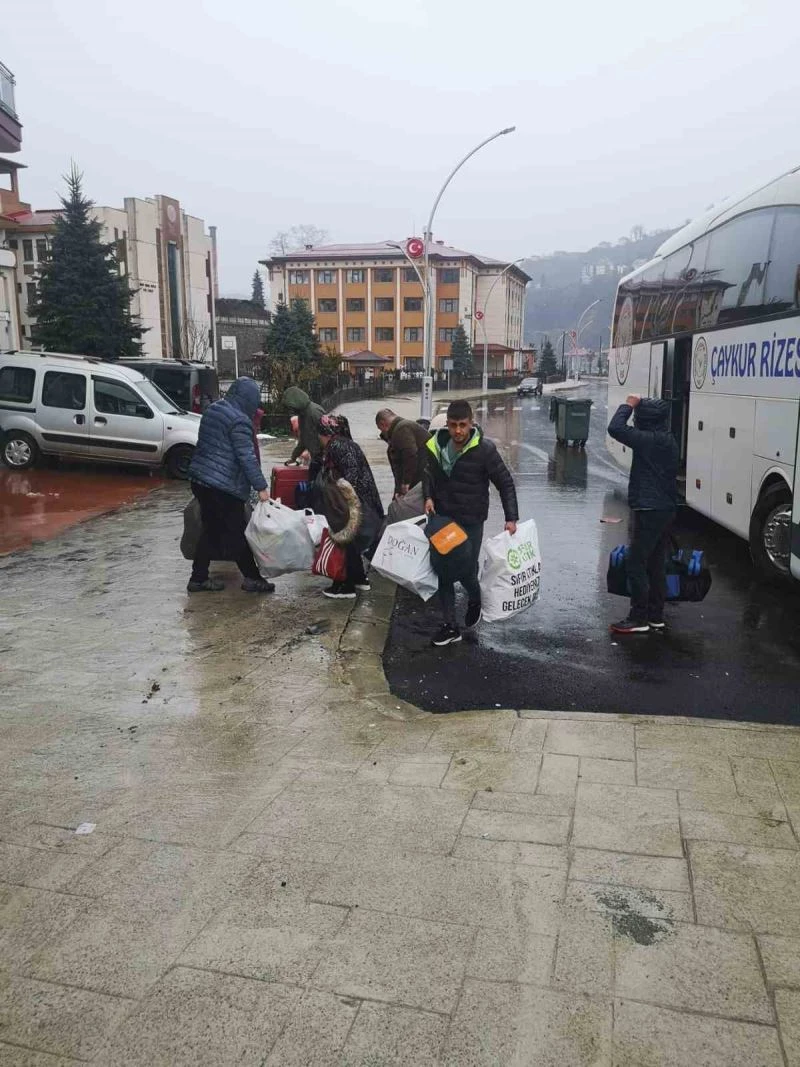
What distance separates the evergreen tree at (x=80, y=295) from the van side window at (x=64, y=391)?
14889 mm

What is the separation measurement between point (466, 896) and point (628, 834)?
0.82 m

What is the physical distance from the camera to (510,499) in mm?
6301

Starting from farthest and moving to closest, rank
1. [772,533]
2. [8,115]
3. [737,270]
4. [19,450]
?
[8,115] → [19,450] → [737,270] → [772,533]

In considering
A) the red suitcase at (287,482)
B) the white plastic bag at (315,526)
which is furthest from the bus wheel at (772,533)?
the red suitcase at (287,482)

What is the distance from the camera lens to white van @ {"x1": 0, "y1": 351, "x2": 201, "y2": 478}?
15.2m

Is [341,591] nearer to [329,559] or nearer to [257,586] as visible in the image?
[329,559]

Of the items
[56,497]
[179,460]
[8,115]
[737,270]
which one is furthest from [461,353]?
[737,270]

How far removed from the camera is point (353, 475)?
724 cm

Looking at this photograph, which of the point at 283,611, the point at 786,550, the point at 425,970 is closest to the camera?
the point at 425,970

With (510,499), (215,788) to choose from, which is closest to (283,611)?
(510,499)

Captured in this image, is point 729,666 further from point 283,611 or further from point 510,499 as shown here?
point 283,611

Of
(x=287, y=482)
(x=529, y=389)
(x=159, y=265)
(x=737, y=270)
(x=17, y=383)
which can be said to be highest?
(x=159, y=265)

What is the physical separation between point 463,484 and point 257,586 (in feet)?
7.80

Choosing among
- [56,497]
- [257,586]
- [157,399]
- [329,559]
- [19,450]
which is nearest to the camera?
[329,559]
